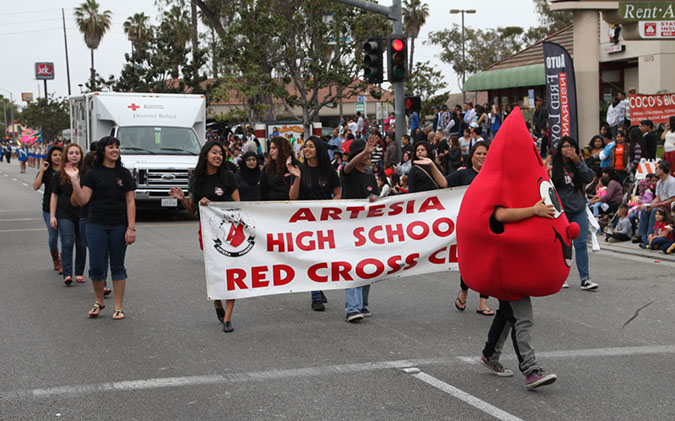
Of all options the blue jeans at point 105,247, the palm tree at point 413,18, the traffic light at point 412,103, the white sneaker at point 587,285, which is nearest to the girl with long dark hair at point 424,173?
the white sneaker at point 587,285

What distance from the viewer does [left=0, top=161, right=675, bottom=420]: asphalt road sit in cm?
547

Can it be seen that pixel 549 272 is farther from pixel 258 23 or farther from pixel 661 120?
pixel 258 23

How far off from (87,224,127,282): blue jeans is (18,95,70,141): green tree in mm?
74829

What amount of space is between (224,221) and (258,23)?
2239 centimetres

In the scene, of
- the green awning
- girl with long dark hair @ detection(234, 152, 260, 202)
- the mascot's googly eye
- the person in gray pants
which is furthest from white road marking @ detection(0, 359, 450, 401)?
the green awning

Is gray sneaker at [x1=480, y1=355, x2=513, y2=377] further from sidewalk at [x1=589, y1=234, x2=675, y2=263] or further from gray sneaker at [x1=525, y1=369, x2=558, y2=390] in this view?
sidewalk at [x1=589, y1=234, x2=675, y2=263]

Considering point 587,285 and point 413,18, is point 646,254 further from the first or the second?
point 413,18

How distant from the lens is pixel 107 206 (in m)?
8.11

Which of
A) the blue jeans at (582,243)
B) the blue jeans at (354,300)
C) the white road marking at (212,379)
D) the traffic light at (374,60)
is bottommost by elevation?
the white road marking at (212,379)

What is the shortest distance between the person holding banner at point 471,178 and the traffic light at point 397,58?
9319mm

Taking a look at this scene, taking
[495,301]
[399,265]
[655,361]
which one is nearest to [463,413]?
[655,361]

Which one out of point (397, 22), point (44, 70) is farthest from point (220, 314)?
point (44, 70)

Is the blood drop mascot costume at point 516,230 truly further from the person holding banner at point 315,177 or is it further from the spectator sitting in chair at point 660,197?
the spectator sitting in chair at point 660,197

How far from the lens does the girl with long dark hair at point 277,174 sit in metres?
8.98
